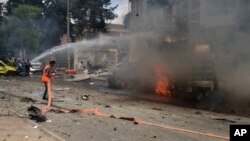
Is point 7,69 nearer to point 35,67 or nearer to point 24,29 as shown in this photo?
point 35,67

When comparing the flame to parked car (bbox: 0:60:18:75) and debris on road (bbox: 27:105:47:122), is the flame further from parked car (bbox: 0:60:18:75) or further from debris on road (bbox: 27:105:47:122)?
parked car (bbox: 0:60:18:75)

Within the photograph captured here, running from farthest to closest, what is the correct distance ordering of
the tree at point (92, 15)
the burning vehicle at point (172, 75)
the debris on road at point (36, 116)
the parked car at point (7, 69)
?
the tree at point (92, 15), the parked car at point (7, 69), the burning vehicle at point (172, 75), the debris on road at point (36, 116)

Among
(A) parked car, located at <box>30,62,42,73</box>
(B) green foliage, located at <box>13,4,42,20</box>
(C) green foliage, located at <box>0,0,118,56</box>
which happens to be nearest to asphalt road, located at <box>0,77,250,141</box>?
(A) parked car, located at <box>30,62,42,73</box>

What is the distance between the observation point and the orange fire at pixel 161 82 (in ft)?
62.6

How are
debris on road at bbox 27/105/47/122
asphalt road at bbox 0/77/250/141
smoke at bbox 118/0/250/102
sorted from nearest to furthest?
asphalt road at bbox 0/77/250/141, debris on road at bbox 27/105/47/122, smoke at bbox 118/0/250/102

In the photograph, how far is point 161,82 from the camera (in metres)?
19.5

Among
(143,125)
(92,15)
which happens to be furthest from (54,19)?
(143,125)

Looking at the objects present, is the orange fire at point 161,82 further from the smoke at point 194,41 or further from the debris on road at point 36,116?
the debris on road at point 36,116

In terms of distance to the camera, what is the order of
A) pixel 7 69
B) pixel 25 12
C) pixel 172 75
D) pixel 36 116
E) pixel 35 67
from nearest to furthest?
pixel 36 116
pixel 172 75
pixel 7 69
pixel 35 67
pixel 25 12

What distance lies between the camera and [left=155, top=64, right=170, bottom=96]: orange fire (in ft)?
62.6

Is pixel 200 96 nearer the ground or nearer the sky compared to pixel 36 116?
nearer the ground

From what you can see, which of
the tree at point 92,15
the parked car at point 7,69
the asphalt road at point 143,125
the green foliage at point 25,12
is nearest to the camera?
the asphalt road at point 143,125

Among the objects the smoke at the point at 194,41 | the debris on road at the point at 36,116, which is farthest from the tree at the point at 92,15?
the debris on road at the point at 36,116

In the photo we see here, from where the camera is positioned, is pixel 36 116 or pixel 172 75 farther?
pixel 172 75
